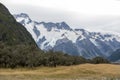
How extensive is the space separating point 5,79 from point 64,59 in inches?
1425

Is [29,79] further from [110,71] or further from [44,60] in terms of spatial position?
[44,60]

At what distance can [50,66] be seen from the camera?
3728 inches

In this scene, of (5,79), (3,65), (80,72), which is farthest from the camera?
(3,65)

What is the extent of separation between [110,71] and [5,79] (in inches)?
976

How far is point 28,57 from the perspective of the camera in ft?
324

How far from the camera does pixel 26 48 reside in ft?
352

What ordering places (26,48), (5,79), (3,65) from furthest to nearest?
(26,48) < (3,65) < (5,79)

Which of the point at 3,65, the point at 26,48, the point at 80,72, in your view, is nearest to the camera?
the point at 80,72

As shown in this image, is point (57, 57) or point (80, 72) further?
point (57, 57)

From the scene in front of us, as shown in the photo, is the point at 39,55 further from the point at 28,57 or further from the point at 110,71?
the point at 110,71

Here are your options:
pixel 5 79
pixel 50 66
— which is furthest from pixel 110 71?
pixel 5 79

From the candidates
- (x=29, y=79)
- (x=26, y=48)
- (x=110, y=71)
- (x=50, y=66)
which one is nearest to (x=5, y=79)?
(x=29, y=79)

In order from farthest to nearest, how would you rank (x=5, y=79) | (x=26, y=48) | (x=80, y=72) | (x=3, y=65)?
(x=26, y=48)
(x=3, y=65)
(x=80, y=72)
(x=5, y=79)

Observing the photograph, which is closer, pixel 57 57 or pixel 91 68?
pixel 91 68
